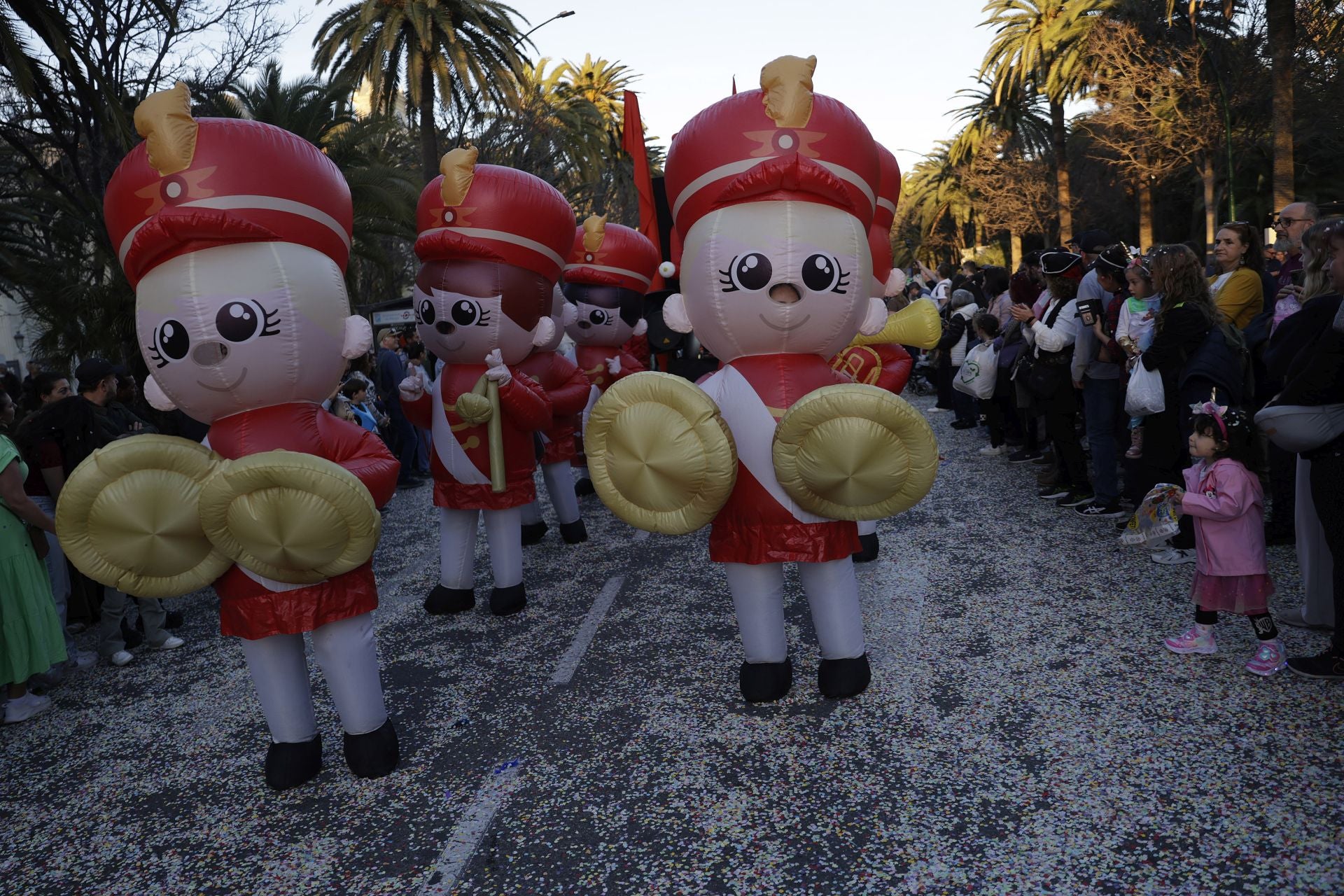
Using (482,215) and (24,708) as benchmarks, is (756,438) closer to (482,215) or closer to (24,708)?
(482,215)

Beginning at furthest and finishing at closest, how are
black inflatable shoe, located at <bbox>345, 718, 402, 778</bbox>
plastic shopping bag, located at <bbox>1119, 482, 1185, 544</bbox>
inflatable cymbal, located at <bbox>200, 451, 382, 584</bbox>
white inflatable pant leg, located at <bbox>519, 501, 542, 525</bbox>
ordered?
white inflatable pant leg, located at <bbox>519, 501, 542, 525</bbox> → plastic shopping bag, located at <bbox>1119, 482, 1185, 544</bbox> → black inflatable shoe, located at <bbox>345, 718, 402, 778</bbox> → inflatable cymbal, located at <bbox>200, 451, 382, 584</bbox>

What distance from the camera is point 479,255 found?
4.86 m

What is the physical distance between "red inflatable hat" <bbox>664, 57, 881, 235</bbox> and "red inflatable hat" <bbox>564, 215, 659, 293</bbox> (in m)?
3.62

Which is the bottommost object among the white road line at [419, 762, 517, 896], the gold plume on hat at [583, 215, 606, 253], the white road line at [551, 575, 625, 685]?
the white road line at [419, 762, 517, 896]

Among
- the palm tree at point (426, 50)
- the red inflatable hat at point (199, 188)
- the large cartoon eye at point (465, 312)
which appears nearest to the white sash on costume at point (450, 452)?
the large cartoon eye at point (465, 312)

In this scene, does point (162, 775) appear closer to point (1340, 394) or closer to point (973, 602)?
point (973, 602)

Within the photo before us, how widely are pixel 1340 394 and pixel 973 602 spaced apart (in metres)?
2.01

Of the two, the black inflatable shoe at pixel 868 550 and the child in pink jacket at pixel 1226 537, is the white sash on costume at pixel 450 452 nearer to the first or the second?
the black inflatable shoe at pixel 868 550

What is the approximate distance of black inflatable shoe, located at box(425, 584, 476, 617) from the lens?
538cm

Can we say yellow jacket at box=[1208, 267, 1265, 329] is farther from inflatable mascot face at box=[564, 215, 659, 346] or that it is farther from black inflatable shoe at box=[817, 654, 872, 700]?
inflatable mascot face at box=[564, 215, 659, 346]

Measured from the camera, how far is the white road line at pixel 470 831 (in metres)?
2.87

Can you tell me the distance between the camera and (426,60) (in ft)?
53.1

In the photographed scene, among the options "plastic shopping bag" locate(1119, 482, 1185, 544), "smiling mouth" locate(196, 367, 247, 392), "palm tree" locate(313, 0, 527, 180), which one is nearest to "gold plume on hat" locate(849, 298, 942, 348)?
"plastic shopping bag" locate(1119, 482, 1185, 544)

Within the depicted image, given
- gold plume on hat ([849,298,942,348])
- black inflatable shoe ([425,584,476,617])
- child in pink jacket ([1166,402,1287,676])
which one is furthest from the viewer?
black inflatable shoe ([425,584,476,617])
